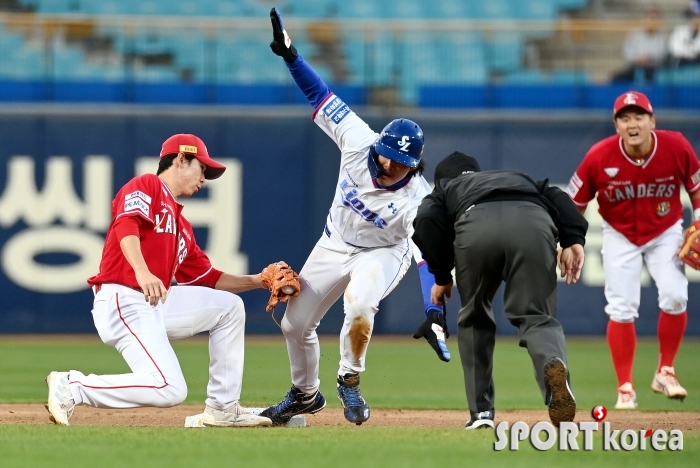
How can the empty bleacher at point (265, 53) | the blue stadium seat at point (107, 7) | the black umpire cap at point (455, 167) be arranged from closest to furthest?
the black umpire cap at point (455, 167) → the empty bleacher at point (265, 53) → the blue stadium seat at point (107, 7)

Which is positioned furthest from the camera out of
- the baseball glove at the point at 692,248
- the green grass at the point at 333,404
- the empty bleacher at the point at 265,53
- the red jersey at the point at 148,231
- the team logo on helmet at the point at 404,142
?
the empty bleacher at the point at 265,53

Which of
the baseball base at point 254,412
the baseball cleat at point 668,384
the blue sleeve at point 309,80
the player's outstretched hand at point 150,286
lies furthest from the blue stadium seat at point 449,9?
the player's outstretched hand at point 150,286

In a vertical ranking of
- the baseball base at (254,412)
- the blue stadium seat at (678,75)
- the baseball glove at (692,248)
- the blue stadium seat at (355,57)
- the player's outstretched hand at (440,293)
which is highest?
the blue stadium seat at (355,57)

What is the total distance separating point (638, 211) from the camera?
8516 mm

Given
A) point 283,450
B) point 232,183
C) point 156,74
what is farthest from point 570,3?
point 283,450

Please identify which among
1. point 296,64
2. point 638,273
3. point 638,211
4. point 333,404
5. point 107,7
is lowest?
point 333,404

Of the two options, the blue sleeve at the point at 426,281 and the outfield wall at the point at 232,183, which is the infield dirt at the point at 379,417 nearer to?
the blue sleeve at the point at 426,281

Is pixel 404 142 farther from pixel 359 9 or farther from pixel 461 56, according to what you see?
pixel 359 9

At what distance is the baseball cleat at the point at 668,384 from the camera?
7930 millimetres

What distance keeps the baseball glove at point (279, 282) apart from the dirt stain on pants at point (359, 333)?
50 centimetres

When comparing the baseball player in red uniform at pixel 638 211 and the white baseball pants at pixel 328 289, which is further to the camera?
the baseball player in red uniform at pixel 638 211

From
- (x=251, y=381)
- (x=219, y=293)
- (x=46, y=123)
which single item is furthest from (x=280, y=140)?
(x=219, y=293)

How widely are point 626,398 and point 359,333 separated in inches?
98.6

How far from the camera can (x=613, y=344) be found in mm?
8320
